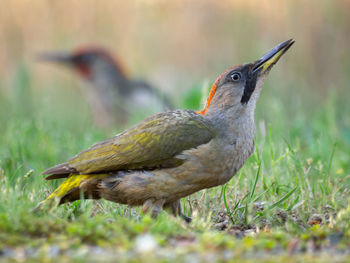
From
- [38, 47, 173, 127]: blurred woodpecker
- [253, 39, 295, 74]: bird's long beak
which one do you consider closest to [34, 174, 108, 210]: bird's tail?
[253, 39, 295, 74]: bird's long beak

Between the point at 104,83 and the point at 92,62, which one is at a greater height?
the point at 92,62

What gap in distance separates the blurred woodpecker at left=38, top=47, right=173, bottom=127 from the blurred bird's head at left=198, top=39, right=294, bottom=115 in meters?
6.56

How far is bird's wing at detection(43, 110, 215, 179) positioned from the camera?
4.54m

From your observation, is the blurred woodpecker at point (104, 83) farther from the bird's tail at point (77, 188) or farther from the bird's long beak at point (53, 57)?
the bird's tail at point (77, 188)

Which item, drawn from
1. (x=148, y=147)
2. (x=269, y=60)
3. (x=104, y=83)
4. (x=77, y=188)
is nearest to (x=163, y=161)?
(x=148, y=147)

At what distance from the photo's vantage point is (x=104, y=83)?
12688mm

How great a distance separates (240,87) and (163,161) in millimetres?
959

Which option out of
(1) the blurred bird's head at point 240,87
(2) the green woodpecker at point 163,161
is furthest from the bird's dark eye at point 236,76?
(2) the green woodpecker at point 163,161

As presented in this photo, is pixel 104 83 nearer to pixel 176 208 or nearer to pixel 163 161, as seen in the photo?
pixel 176 208

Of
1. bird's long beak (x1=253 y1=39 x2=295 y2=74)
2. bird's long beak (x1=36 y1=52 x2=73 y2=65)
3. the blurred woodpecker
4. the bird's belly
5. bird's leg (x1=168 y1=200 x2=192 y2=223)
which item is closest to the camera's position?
the bird's belly

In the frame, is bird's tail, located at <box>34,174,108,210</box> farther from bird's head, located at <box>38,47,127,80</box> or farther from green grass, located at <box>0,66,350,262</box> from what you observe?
bird's head, located at <box>38,47,127,80</box>

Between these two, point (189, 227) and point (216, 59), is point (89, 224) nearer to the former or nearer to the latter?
point (189, 227)

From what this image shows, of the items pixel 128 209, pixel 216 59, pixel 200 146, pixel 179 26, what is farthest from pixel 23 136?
pixel 179 26

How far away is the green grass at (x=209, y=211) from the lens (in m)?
3.18
